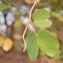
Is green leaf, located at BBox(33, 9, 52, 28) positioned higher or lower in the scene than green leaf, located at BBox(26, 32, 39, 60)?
higher

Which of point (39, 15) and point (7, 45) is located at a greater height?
point (39, 15)

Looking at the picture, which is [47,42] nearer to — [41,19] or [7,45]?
[41,19]

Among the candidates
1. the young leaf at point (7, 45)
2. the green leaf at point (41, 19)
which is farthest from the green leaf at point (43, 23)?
the young leaf at point (7, 45)

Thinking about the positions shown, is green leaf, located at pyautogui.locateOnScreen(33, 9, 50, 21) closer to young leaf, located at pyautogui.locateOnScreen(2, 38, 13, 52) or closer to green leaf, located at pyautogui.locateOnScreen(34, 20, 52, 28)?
green leaf, located at pyautogui.locateOnScreen(34, 20, 52, 28)

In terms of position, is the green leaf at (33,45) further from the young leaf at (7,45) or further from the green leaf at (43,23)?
the young leaf at (7,45)

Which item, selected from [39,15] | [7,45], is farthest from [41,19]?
[7,45]

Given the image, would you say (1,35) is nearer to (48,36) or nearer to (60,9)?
(60,9)

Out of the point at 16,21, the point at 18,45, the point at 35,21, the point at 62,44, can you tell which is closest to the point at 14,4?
the point at 16,21

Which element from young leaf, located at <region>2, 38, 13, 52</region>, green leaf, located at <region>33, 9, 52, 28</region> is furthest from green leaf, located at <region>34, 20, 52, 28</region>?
young leaf, located at <region>2, 38, 13, 52</region>
